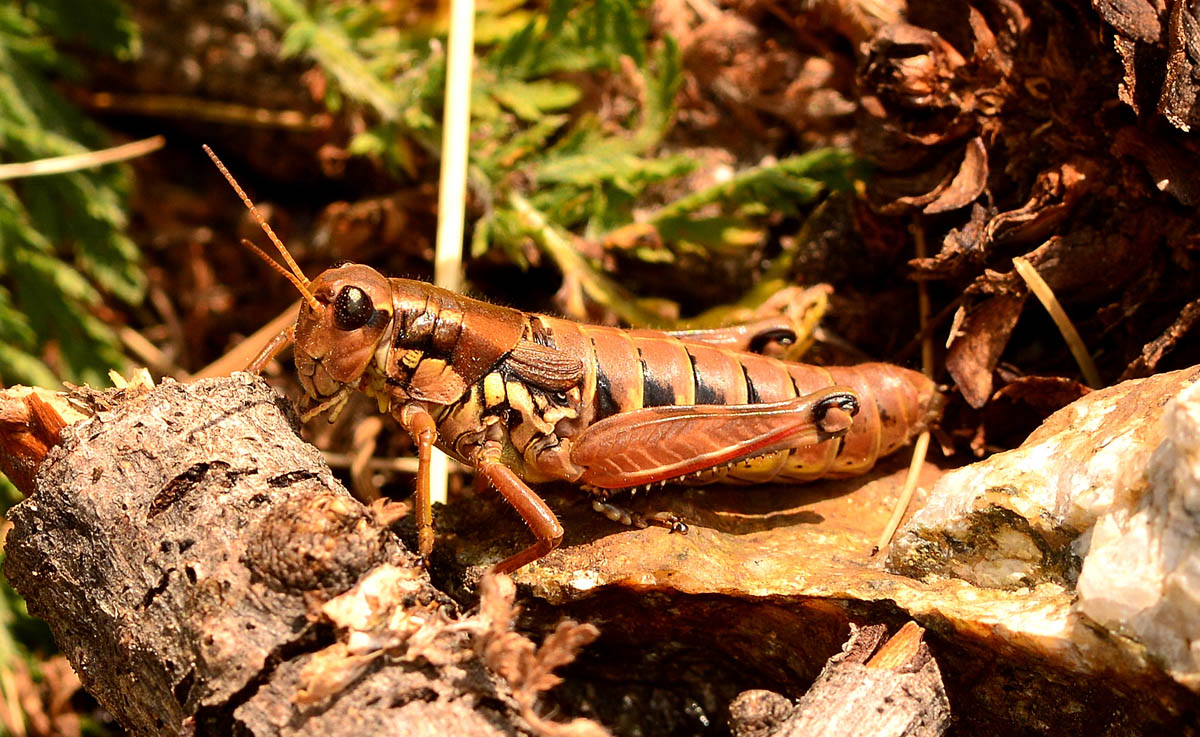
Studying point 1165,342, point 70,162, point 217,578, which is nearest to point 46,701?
point 70,162

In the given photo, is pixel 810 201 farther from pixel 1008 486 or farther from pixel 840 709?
pixel 840 709

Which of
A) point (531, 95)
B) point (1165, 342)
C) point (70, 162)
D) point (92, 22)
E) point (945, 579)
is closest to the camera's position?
point (945, 579)

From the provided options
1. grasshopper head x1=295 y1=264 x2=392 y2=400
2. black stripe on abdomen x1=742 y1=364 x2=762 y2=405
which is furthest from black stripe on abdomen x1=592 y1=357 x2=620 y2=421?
grasshopper head x1=295 y1=264 x2=392 y2=400

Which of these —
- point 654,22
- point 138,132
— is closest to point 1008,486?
point 654,22

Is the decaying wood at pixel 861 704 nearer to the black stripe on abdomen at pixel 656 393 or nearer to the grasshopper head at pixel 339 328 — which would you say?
the black stripe on abdomen at pixel 656 393

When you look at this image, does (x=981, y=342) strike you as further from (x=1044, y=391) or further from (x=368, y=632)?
(x=368, y=632)
